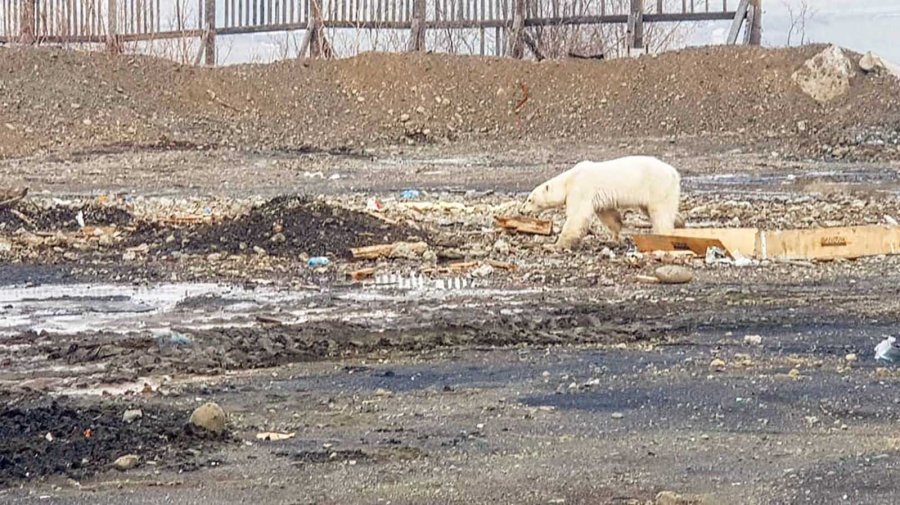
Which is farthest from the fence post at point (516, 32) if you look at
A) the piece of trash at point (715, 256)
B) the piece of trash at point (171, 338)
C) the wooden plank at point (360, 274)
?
the piece of trash at point (171, 338)

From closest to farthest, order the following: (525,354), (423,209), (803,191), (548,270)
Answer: (525,354)
(548,270)
(423,209)
(803,191)

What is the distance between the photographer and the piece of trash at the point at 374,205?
18.3 metres

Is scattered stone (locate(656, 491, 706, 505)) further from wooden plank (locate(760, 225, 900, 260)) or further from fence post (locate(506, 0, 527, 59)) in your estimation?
fence post (locate(506, 0, 527, 59))

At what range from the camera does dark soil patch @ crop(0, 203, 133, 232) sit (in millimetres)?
16641

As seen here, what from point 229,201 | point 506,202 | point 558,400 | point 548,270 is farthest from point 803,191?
point 558,400

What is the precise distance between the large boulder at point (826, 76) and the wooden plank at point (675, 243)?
56.5 ft

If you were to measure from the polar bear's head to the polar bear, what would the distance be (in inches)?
2.3

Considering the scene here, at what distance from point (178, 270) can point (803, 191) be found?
10.4m

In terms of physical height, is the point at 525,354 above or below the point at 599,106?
below

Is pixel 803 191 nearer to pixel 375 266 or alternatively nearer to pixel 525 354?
pixel 375 266

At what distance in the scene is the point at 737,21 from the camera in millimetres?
33656

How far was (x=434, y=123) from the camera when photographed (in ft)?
101

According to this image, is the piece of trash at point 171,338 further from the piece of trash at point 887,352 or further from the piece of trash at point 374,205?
the piece of trash at point 374,205

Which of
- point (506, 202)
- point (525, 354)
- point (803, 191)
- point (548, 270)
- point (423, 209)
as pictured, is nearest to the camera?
A: point (525, 354)
